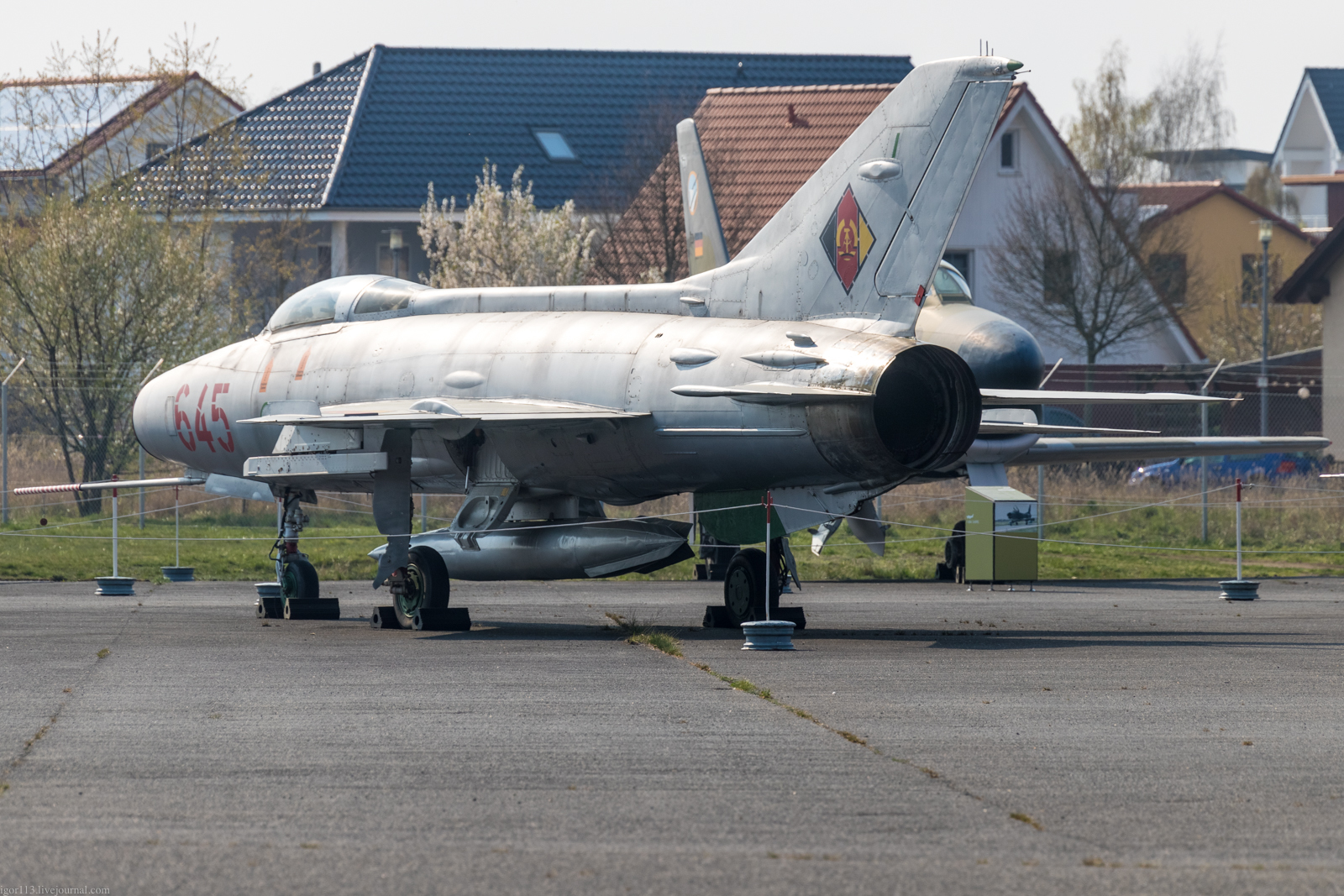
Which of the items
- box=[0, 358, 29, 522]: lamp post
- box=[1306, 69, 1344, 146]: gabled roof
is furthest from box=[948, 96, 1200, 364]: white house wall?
box=[1306, 69, 1344, 146]: gabled roof

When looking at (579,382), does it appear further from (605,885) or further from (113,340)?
(113,340)

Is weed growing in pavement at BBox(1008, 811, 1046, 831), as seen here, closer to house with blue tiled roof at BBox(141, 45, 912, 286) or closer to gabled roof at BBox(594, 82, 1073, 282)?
gabled roof at BBox(594, 82, 1073, 282)

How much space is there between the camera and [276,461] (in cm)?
1529

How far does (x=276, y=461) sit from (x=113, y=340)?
45.6 feet

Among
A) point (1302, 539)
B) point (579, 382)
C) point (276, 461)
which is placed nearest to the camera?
point (579, 382)

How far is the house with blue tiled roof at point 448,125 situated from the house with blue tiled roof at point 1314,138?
42.7 m

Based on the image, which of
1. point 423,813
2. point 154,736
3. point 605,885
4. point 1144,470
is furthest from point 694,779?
point 1144,470

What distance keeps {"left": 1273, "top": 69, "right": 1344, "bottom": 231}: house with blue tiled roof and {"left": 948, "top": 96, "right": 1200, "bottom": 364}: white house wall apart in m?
44.7

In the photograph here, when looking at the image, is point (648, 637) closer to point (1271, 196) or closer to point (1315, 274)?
point (1315, 274)

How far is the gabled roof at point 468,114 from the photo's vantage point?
135ft

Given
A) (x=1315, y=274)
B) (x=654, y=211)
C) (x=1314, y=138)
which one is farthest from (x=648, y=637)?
(x=1314, y=138)

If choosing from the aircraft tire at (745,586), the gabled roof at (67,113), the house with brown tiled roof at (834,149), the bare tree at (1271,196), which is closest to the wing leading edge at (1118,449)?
the aircraft tire at (745,586)

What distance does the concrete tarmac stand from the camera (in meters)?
5.64

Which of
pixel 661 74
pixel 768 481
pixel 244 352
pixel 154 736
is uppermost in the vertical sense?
pixel 661 74
